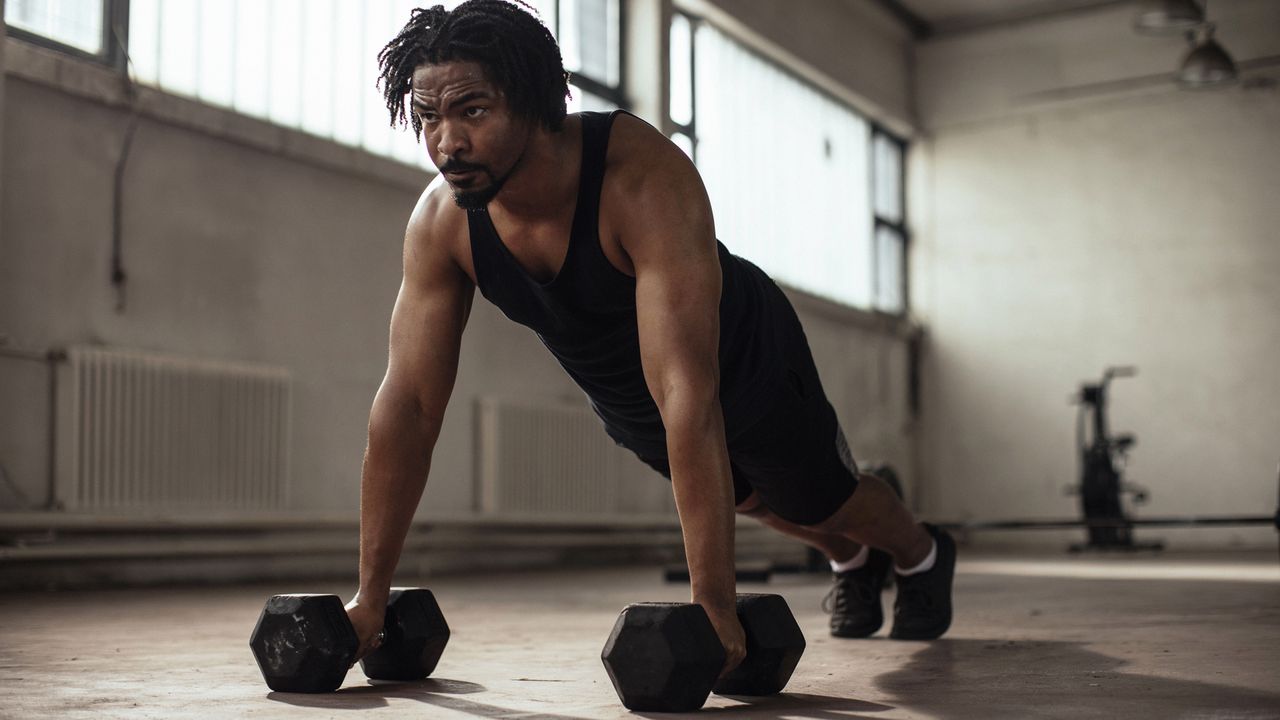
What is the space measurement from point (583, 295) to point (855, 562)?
3.12 feet

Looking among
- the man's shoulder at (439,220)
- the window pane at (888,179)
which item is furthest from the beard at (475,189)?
the window pane at (888,179)

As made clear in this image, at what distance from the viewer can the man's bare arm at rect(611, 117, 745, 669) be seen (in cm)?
149

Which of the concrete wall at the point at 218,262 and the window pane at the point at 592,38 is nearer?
the concrete wall at the point at 218,262

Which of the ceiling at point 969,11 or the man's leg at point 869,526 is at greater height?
the ceiling at point 969,11

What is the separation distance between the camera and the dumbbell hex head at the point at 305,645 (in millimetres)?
1569

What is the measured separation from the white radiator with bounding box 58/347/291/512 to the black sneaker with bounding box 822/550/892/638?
288 cm

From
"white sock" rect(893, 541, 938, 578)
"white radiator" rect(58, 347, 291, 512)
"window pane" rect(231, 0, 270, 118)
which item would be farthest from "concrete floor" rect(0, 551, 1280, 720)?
"window pane" rect(231, 0, 270, 118)

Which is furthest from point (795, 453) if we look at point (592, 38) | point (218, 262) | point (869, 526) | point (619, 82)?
point (619, 82)

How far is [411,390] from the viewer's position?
68.6 inches

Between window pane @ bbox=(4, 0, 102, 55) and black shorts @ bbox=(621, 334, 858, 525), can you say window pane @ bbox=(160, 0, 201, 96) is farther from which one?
black shorts @ bbox=(621, 334, 858, 525)

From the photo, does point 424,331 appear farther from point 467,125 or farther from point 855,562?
point 855,562

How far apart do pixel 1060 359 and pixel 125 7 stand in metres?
7.39

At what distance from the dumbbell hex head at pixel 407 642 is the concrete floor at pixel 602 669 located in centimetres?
3

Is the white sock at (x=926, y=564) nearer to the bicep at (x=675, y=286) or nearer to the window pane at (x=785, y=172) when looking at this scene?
the bicep at (x=675, y=286)
